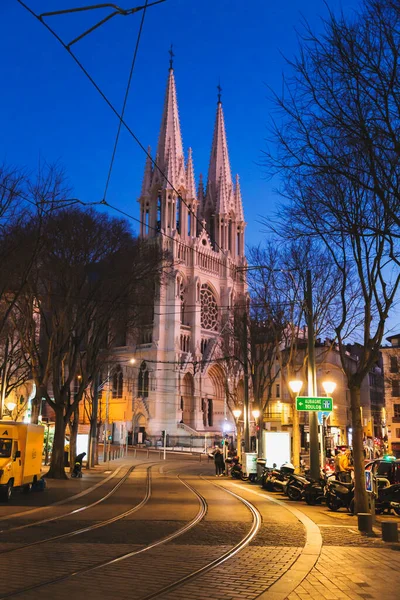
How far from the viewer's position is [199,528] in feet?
39.2

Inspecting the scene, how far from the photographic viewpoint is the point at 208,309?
84.5m

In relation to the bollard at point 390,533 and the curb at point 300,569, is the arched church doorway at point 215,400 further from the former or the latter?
the bollard at point 390,533

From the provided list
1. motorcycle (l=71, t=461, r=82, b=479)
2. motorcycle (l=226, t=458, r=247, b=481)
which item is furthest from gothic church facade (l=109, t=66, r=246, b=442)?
motorcycle (l=71, t=461, r=82, b=479)

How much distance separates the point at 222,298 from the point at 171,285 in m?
12.9

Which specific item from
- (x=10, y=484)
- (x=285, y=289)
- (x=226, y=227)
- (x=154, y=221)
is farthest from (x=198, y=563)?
(x=226, y=227)

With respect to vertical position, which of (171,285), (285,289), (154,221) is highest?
(154,221)

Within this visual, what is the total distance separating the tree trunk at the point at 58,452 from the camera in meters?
27.3

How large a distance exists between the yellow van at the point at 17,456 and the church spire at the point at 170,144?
63.4 metres

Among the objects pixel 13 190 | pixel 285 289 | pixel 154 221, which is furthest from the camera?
pixel 154 221

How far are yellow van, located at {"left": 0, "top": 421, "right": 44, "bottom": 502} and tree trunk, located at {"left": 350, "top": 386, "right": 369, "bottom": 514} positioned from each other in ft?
30.4

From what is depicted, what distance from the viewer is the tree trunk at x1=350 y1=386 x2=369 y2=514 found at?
13.7 m

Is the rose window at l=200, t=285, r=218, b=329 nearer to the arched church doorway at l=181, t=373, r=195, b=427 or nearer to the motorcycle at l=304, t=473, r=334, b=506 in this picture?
the arched church doorway at l=181, t=373, r=195, b=427

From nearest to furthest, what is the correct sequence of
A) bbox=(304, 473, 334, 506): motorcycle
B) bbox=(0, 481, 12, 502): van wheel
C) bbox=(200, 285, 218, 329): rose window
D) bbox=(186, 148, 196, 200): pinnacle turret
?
bbox=(0, 481, 12, 502): van wheel → bbox=(304, 473, 334, 506): motorcycle → bbox=(186, 148, 196, 200): pinnacle turret → bbox=(200, 285, 218, 329): rose window

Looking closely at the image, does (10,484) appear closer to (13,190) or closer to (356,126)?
(13,190)
